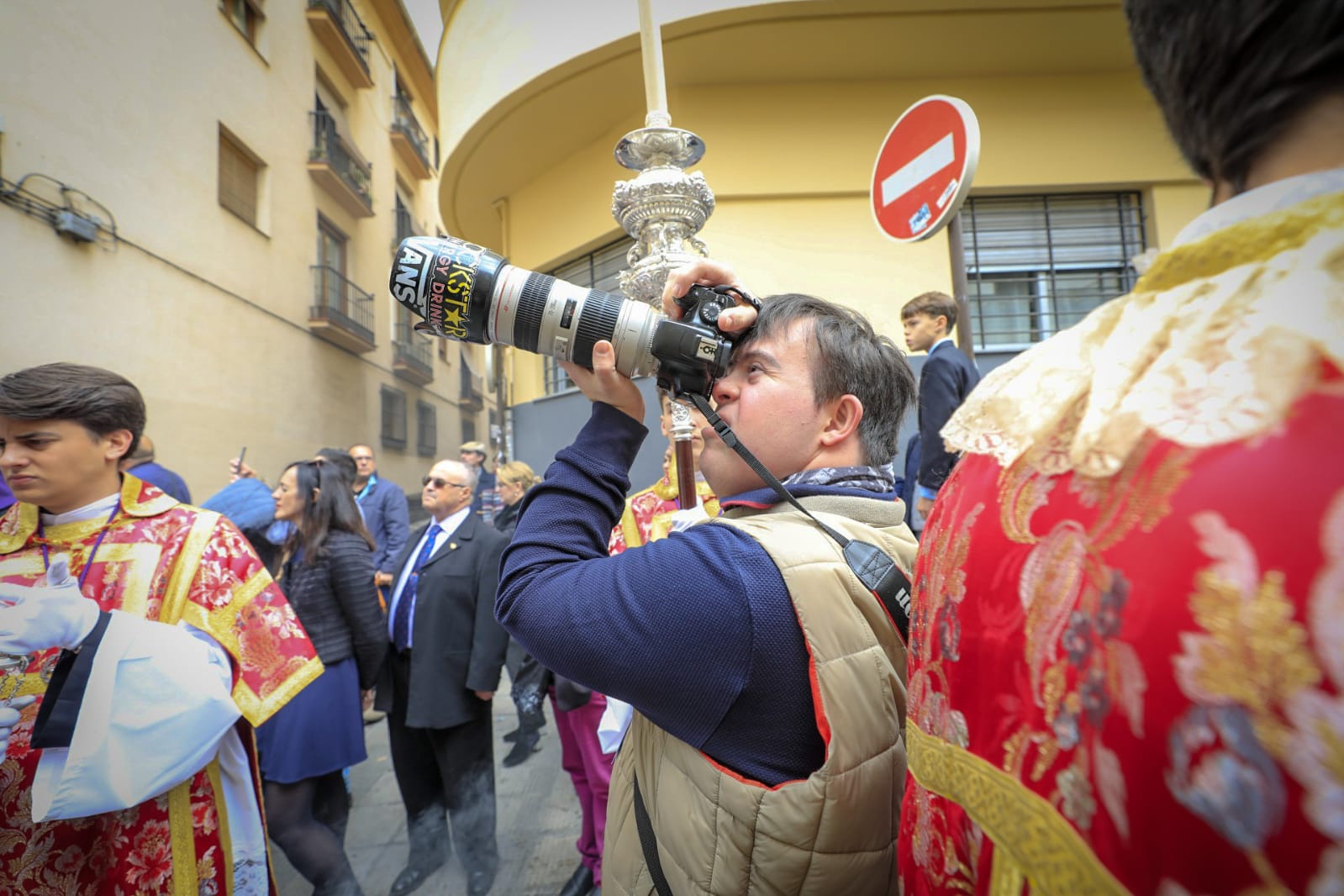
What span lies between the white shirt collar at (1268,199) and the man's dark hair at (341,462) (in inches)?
122

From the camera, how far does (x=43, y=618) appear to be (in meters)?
1.40

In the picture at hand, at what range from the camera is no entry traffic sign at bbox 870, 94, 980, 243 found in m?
2.43

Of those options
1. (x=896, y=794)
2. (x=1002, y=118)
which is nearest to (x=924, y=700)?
(x=896, y=794)

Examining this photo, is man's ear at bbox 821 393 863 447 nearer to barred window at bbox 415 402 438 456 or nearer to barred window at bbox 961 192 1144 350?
barred window at bbox 961 192 1144 350

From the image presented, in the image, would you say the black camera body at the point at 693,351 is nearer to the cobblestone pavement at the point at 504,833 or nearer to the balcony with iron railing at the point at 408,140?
the cobblestone pavement at the point at 504,833

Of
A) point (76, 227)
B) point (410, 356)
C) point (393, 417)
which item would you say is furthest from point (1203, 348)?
point (410, 356)

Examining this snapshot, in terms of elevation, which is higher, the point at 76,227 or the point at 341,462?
the point at 76,227

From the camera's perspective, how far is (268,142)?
7207mm

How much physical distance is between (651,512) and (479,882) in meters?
1.67

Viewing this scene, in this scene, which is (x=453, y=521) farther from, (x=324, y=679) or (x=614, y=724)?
(x=614, y=724)

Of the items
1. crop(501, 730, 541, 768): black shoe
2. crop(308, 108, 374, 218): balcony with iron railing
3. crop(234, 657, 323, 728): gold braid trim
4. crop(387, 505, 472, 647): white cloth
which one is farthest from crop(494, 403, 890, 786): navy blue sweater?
crop(308, 108, 374, 218): balcony with iron railing

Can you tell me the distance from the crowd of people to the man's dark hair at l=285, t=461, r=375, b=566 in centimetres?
86

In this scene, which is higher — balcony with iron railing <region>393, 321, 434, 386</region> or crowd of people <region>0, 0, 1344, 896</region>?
balcony with iron railing <region>393, 321, 434, 386</region>

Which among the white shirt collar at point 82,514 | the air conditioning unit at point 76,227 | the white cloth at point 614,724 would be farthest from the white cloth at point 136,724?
the air conditioning unit at point 76,227
